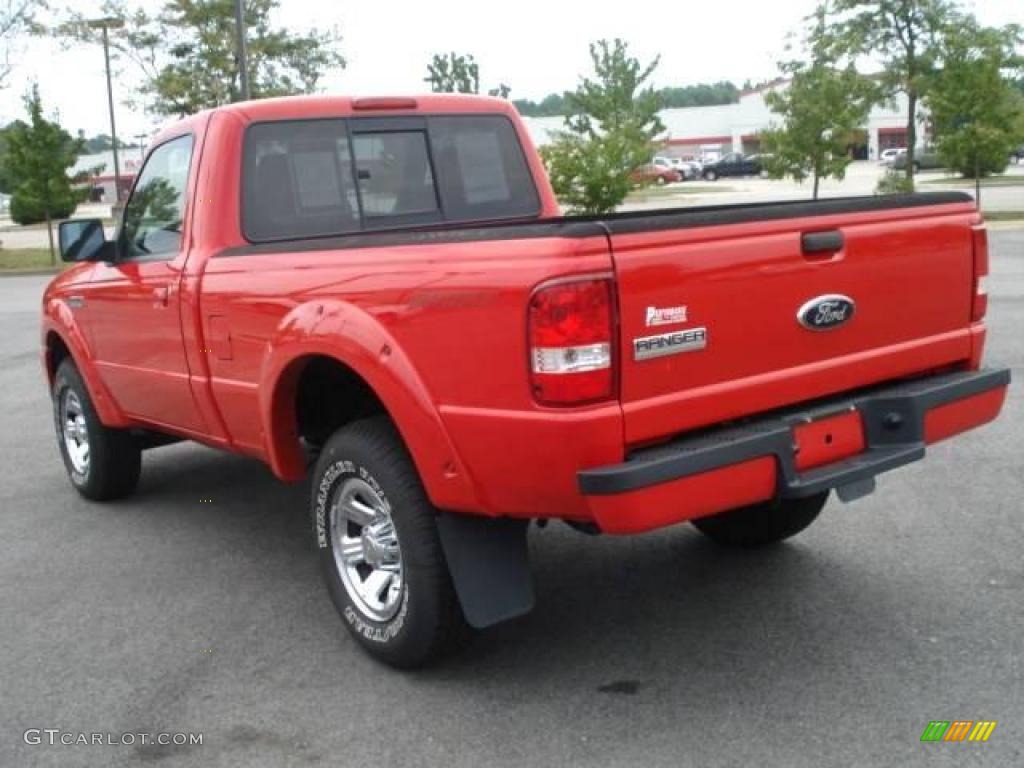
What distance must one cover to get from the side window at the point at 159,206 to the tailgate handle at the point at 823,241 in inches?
108

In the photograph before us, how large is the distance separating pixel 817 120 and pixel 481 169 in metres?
25.0

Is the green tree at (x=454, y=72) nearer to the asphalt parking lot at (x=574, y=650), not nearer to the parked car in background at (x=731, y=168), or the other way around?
the parked car in background at (x=731, y=168)

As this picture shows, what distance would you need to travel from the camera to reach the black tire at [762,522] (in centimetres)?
483

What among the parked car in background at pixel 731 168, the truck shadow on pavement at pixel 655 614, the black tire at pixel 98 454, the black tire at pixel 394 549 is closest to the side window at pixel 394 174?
the black tire at pixel 394 549

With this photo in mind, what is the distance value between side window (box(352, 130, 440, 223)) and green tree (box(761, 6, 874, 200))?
82.2ft

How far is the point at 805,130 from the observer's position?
28781 millimetres

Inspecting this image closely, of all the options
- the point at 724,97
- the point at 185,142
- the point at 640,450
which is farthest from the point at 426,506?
the point at 724,97

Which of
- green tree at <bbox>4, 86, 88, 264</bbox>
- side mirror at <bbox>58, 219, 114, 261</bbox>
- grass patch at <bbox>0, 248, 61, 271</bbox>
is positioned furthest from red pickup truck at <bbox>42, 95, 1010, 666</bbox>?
green tree at <bbox>4, 86, 88, 264</bbox>

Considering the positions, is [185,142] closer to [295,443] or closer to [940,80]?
[295,443]

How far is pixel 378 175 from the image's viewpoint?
5094mm

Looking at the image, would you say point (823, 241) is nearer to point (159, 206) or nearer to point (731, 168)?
point (159, 206)

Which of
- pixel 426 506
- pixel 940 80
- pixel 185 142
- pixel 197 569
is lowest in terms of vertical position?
pixel 197 569

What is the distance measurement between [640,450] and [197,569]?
2.71 m

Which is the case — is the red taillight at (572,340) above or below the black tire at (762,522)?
above
